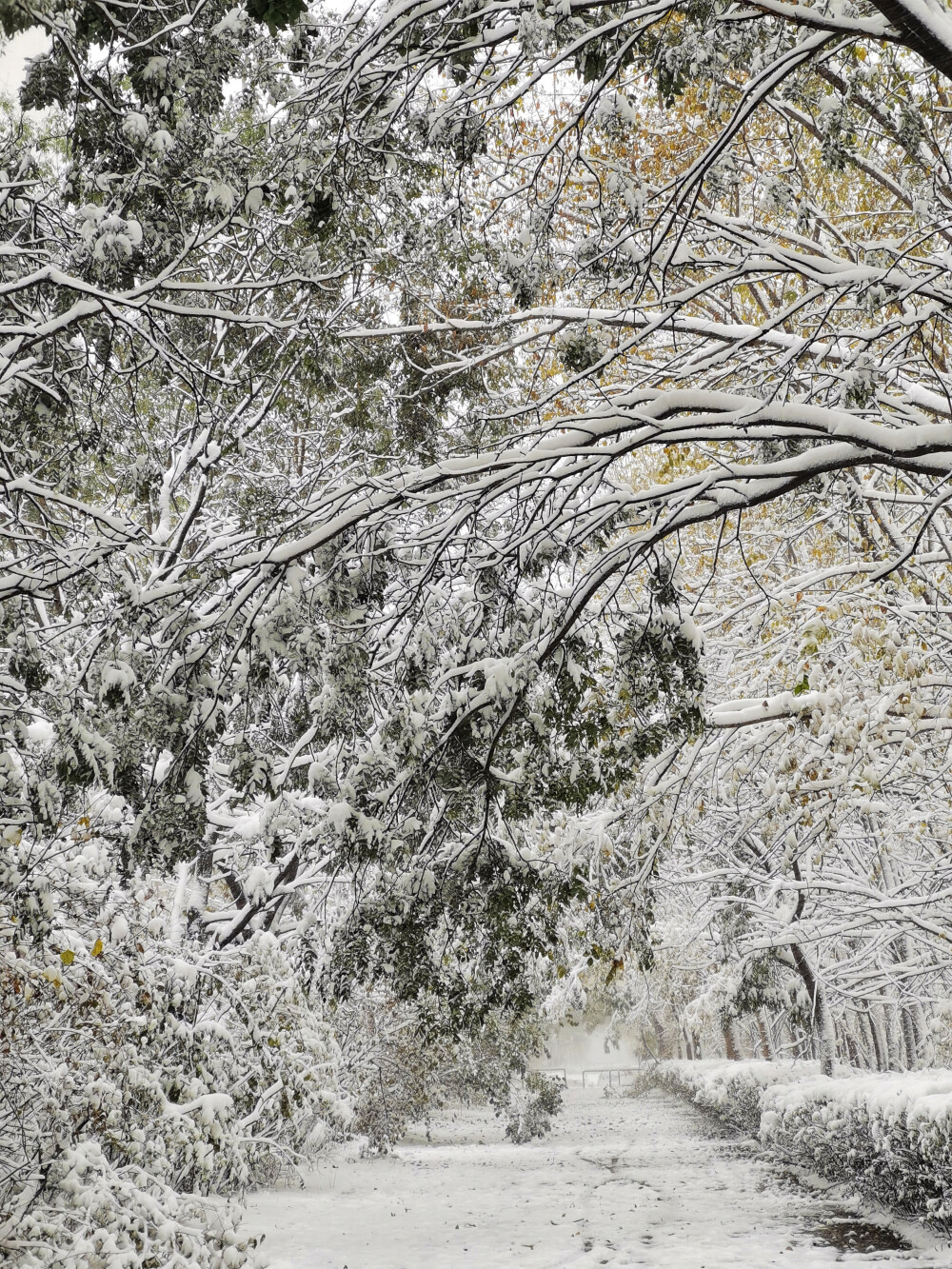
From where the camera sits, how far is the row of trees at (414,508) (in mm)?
4574

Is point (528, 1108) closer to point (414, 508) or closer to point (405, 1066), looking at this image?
point (405, 1066)

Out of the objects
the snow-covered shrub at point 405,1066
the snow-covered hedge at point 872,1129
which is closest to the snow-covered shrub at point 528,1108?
the snow-covered shrub at point 405,1066

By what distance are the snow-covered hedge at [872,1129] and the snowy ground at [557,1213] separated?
0.60m

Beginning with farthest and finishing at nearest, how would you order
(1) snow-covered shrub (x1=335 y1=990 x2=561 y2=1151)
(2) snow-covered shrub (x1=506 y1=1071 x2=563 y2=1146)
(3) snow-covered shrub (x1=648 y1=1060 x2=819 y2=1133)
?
(2) snow-covered shrub (x1=506 y1=1071 x2=563 y2=1146) < (3) snow-covered shrub (x1=648 y1=1060 x2=819 y2=1133) < (1) snow-covered shrub (x1=335 y1=990 x2=561 y2=1151)

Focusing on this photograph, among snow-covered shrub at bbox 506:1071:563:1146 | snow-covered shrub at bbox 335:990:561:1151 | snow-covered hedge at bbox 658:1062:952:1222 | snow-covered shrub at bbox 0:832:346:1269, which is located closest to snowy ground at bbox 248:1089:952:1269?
snow-covered hedge at bbox 658:1062:952:1222

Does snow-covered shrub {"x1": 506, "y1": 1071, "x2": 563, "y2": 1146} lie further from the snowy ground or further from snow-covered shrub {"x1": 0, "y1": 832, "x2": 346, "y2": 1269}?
Answer: snow-covered shrub {"x1": 0, "y1": 832, "x2": 346, "y2": 1269}

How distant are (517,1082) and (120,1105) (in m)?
21.2

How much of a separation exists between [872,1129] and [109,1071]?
Answer: 29.2 ft

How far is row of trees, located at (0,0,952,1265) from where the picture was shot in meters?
4.57

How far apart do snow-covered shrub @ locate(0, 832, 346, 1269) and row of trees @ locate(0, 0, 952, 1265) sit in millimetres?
56

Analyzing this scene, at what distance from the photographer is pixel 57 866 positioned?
7.63m

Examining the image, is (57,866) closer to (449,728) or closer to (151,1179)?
(151,1179)

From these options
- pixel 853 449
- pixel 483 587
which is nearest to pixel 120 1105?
pixel 483 587

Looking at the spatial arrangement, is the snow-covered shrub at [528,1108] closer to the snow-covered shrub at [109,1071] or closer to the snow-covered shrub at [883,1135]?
the snow-covered shrub at [883,1135]
